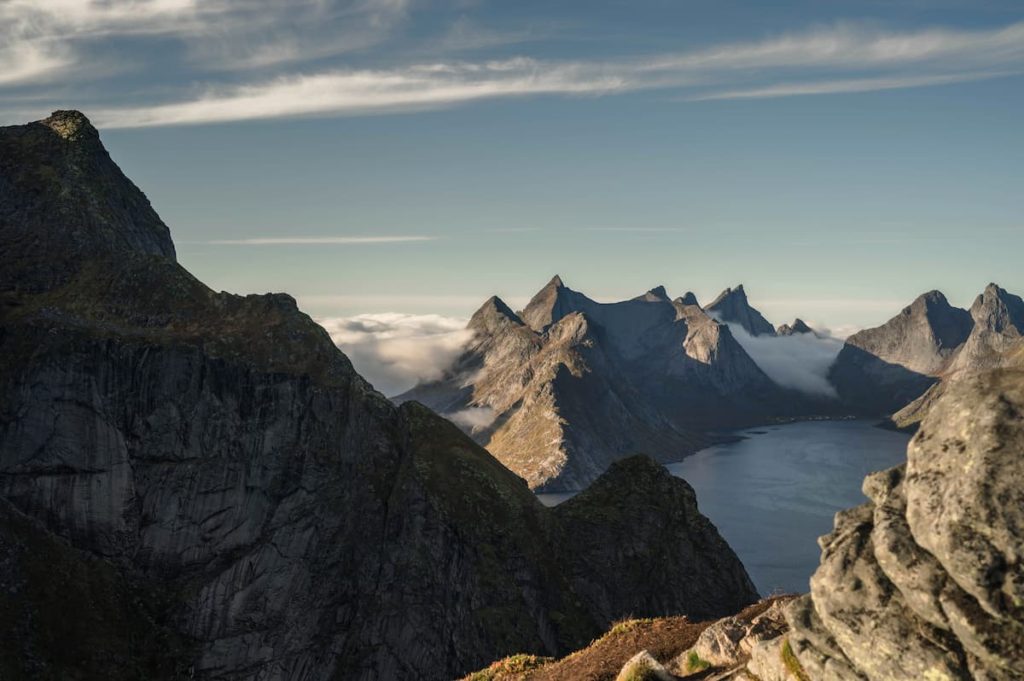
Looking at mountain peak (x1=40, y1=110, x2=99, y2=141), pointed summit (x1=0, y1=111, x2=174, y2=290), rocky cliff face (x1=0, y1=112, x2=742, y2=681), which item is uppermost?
mountain peak (x1=40, y1=110, x2=99, y2=141)

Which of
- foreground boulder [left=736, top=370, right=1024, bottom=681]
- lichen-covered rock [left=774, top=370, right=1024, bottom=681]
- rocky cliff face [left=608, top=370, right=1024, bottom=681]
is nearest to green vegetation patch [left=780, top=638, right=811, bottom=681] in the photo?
rocky cliff face [left=608, top=370, right=1024, bottom=681]

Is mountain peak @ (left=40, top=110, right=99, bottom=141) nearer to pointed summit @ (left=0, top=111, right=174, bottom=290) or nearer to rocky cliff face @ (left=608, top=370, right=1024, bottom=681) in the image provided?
pointed summit @ (left=0, top=111, right=174, bottom=290)

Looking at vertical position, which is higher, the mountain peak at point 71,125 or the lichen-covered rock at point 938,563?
the mountain peak at point 71,125

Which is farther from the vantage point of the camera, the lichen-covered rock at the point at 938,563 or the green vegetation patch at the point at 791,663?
the green vegetation patch at the point at 791,663

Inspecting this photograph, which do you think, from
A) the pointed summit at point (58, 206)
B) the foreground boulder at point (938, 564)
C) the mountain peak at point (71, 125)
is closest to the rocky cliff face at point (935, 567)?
the foreground boulder at point (938, 564)

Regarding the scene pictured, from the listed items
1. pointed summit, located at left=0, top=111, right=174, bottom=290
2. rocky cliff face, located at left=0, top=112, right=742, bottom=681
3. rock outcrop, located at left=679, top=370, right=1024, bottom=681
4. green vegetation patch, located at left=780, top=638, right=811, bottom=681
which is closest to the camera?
rock outcrop, located at left=679, top=370, right=1024, bottom=681

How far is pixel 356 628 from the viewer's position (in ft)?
374

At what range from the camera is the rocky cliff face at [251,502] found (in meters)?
107

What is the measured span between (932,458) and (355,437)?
364ft

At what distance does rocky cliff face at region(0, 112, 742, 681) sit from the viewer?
107062mm

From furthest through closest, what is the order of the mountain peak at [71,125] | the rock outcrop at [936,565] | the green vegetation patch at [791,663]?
1. the mountain peak at [71,125]
2. the green vegetation patch at [791,663]
3. the rock outcrop at [936,565]

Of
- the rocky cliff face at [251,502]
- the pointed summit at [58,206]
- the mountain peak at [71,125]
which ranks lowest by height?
the rocky cliff face at [251,502]

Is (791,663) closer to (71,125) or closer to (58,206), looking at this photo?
(58,206)

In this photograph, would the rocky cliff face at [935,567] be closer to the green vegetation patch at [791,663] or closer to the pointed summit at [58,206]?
the green vegetation patch at [791,663]
